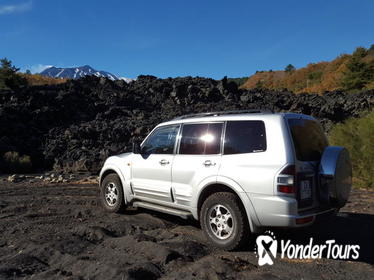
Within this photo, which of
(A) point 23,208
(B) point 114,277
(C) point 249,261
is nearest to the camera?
(B) point 114,277

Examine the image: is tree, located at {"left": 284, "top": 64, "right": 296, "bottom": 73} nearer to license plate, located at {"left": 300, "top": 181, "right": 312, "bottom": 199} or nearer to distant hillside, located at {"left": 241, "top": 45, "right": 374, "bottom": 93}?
distant hillside, located at {"left": 241, "top": 45, "right": 374, "bottom": 93}

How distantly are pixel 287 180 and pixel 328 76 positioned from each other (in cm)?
7591

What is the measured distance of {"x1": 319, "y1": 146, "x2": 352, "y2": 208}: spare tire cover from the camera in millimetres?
4562

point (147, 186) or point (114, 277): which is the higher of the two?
point (147, 186)

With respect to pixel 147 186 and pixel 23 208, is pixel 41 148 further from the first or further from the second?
pixel 147 186

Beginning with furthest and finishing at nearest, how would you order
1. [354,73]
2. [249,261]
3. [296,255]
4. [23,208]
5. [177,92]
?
[354,73], [177,92], [23,208], [296,255], [249,261]

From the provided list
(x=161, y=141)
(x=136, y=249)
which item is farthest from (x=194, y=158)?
(x=136, y=249)

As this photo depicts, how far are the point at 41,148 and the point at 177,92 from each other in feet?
59.2

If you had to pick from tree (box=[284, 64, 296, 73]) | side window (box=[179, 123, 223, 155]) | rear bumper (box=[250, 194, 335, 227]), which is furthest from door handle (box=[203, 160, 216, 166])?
tree (box=[284, 64, 296, 73])

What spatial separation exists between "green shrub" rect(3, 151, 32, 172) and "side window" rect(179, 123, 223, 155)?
15.5 meters

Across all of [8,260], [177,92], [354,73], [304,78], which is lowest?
[8,260]

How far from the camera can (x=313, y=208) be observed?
4.54 meters

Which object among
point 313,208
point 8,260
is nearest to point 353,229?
point 313,208

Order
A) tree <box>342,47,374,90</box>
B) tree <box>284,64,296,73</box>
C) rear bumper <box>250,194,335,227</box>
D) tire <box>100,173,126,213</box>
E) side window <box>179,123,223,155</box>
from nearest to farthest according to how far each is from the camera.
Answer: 1. rear bumper <box>250,194,335,227</box>
2. side window <box>179,123,223,155</box>
3. tire <box>100,173,126,213</box>
4. tree <box>342,47,374,90</box>
5. tree <box>284,64,296,73</box>
